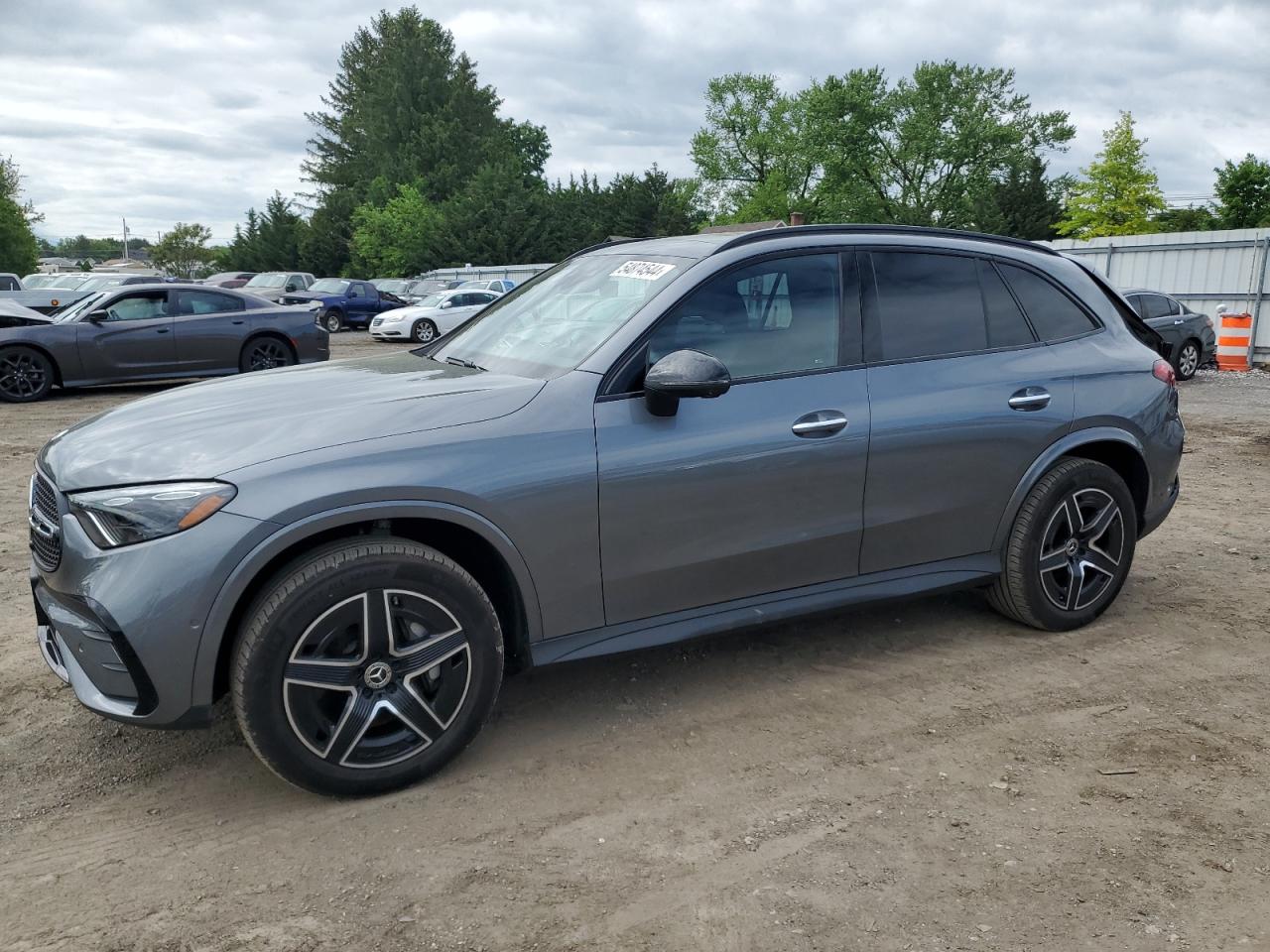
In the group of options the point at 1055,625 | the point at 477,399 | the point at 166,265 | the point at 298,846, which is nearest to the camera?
the point at 298,846

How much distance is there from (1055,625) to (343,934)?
10.8 feet

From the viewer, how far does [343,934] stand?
248 centimetres

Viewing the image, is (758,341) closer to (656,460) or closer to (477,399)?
(656,460)

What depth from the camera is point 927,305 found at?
4.10m

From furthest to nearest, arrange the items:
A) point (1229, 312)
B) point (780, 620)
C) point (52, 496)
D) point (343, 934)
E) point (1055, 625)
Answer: point (1229, 312) < point (1055, 625) < point (780, 620) < point (52, 496) < point (343, 934)

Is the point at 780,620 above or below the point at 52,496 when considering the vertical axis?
below

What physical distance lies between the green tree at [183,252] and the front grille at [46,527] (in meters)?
83.6

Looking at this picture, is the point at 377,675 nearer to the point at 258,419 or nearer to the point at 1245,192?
the point at 258,419

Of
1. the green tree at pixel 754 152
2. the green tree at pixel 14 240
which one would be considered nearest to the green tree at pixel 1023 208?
the green tree at pixel 754 152

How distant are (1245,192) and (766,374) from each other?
162 ft

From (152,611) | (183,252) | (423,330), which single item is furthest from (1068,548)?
(183,252)

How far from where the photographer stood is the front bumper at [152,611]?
274 centimetres

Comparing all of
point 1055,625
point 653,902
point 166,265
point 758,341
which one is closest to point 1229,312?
point 1055,625

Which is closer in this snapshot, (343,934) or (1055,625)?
(343,934)
